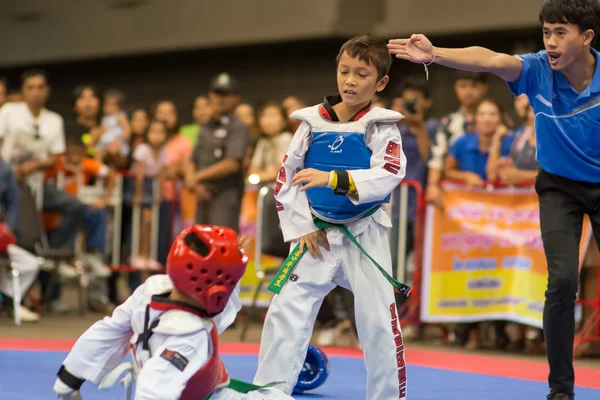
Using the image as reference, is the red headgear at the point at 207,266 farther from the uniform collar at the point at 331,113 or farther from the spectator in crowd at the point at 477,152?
the spectator in crowd at the point at 477,152

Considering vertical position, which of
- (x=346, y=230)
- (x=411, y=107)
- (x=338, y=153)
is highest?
(x=411, y=107)

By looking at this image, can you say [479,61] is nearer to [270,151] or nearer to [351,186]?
[351,186]

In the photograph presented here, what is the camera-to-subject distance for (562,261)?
434 cm

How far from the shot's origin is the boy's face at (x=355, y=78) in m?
4.14

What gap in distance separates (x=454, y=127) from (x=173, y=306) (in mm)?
5428

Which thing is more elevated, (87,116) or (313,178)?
(313,178)

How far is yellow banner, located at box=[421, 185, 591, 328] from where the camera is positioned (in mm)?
7273

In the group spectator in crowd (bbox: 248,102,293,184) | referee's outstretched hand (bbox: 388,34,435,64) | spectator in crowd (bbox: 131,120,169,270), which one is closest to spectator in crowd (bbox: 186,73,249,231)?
spectator in crowd (bbox: 248,102,293,184)

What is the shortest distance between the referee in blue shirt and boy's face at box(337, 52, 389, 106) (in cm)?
58

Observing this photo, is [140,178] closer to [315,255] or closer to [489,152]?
[489,152]

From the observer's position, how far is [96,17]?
18453 millimetres

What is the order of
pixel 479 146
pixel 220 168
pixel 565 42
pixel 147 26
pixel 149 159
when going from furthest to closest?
pixel 147 26 < pixel 149 159 < pixel 220 168 < pixel 479 146 < pixel 565 42

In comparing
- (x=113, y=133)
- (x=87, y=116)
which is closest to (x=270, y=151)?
(x=113, y=133)

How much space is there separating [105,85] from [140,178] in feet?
35.3
